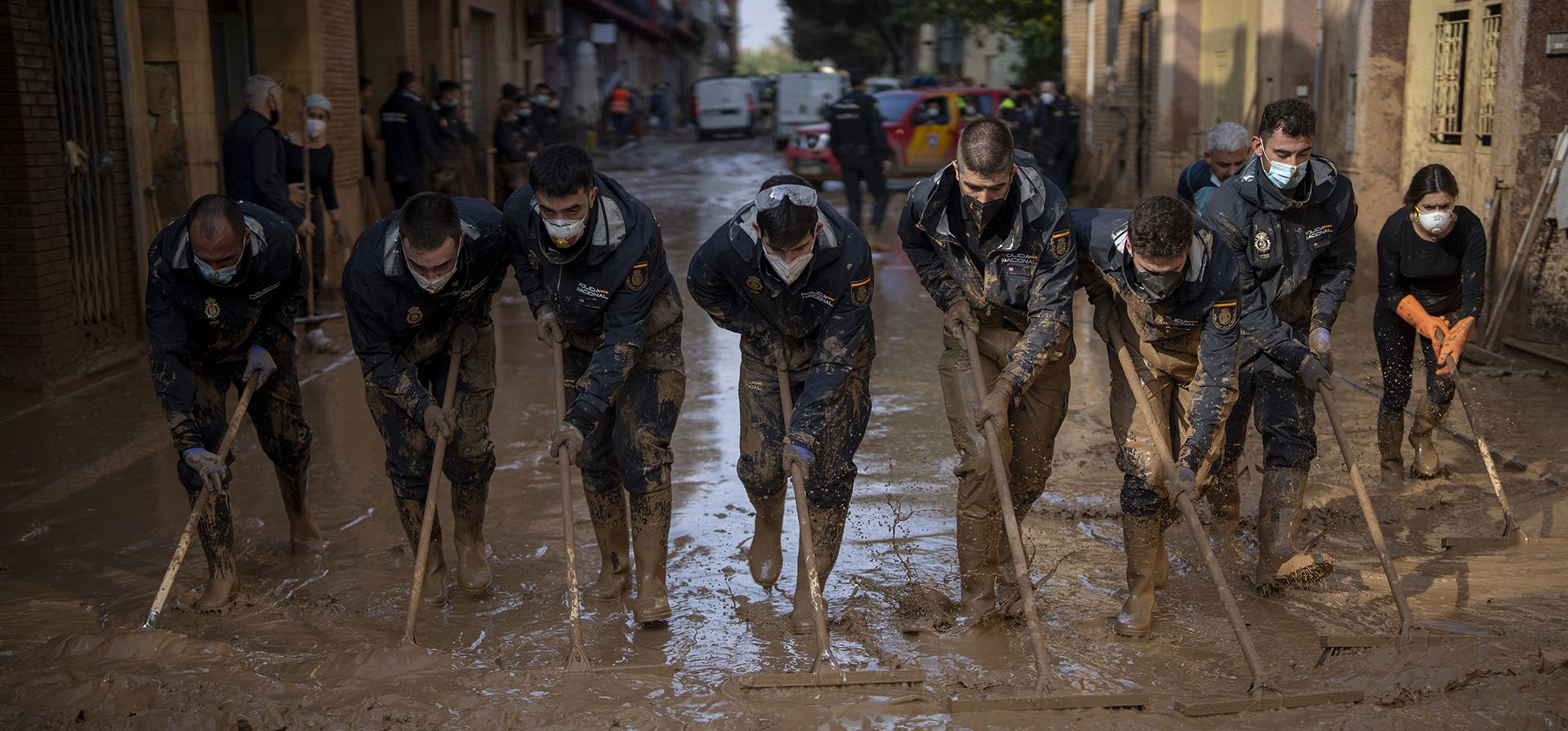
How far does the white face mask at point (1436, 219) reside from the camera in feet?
20.3

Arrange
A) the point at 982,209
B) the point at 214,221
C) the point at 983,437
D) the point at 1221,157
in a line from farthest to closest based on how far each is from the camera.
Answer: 1. the point at 1221,157
2. the point at 214,221
3. the point at 983,437
4. the point at 982,209

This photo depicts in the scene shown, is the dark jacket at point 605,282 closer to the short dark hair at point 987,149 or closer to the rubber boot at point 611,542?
the rubber boot at point 611,542

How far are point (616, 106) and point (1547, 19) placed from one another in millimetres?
28165

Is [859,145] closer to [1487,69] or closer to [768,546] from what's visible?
[1487,69]

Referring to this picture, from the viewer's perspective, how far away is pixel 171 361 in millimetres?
5266

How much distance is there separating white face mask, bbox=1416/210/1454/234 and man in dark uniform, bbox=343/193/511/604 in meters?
3.98

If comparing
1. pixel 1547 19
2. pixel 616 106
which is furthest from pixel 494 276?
pixel 616 106

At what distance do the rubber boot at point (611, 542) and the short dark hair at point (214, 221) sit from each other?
1.62 meters

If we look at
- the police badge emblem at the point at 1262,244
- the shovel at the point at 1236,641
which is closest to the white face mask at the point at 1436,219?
the police badge emblem at the point at 1262,244

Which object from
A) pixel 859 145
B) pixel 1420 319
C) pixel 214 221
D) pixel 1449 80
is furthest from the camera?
pixel 859 145

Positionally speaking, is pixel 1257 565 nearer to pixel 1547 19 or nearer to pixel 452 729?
pixel 452 729

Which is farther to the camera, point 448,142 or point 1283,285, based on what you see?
point 448,142

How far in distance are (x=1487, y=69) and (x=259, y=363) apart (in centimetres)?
838

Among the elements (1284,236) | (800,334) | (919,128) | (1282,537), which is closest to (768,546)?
(800,334)
